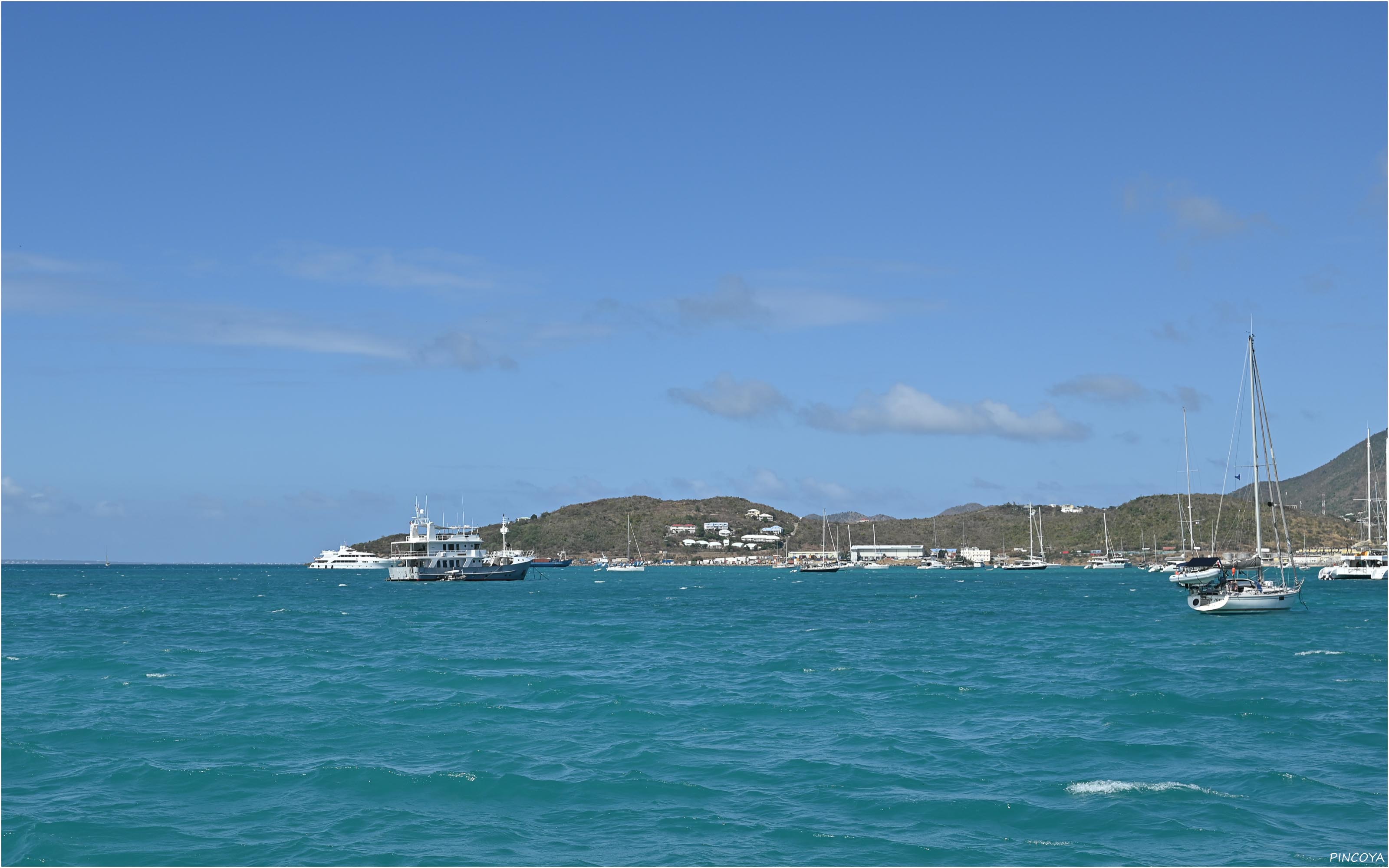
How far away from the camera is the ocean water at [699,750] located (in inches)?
792

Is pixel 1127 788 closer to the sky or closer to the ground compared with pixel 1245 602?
closer to the sky

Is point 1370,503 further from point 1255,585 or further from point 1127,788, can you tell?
point 1127,788

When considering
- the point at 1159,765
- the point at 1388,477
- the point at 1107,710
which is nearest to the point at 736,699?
the point at 1107,710

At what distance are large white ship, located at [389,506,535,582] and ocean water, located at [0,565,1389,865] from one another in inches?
3942

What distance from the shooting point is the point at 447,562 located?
166 meters

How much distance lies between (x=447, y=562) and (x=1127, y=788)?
15026 centimetres

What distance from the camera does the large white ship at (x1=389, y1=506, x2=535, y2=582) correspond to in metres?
161

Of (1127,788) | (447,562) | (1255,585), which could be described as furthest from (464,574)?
(1127,788)

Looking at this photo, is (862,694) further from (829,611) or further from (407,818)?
(829,611)

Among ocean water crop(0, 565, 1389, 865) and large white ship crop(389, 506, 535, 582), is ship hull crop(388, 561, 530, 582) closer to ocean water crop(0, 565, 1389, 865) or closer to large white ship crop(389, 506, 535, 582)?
large white ship crop(389, 506, 535, 582)

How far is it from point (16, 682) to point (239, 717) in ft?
49.1

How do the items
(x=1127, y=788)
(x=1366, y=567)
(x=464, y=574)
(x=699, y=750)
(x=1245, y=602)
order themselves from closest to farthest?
(x=1127, y=788) → (x=699, y=750) → (x=1245, y=602) → (x=1366, y=567) → (x=464, y=574)

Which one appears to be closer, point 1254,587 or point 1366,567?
point 1254,587

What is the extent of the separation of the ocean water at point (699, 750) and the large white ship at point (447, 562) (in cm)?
10013
